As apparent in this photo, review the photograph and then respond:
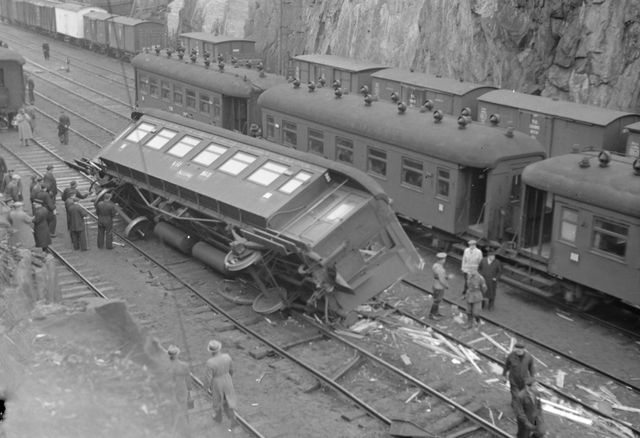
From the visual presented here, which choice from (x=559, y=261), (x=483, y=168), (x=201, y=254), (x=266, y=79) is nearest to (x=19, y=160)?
(x=266, y=79)

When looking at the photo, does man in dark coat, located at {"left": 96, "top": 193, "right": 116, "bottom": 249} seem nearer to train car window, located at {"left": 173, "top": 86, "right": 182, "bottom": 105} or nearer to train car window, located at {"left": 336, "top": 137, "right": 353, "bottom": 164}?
train car window, located at {"left": 336, "top": 137, "right": 353, "bottom": 164}

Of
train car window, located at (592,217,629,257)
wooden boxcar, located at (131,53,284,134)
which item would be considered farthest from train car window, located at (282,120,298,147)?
train car window, located at (592,217,629,257)

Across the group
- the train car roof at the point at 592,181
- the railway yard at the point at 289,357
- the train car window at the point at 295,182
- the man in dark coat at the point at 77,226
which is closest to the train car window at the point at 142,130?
A: the man in dark coat at the point at 77,226

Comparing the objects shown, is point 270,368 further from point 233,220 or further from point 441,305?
point 441,305

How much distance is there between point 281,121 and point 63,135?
1030cm

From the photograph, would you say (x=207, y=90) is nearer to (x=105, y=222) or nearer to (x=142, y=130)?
(x=142, y=130)

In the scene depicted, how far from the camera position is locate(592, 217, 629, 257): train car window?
48.0 feet

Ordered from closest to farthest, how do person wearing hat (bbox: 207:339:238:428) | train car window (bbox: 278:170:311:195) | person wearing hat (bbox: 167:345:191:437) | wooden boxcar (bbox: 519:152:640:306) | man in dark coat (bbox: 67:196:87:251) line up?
person wearing hat (bbox: 167:345:191:437) → person wearing hat (bbox: 207:339:238:428) → wooden boxcar (bbox: 519:152:640:306) → train car window (bbox: 278:170:311:195) → man in dark coat (bbox: 67:196:87:251)

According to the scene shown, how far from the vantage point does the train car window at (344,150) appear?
67.2 feet

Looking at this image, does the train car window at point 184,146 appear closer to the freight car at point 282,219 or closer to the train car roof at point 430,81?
the freight car at point 282,219

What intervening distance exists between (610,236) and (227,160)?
7.56 metres

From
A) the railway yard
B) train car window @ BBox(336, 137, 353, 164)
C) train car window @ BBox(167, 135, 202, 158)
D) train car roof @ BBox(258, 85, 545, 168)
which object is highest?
train car roof @ BBox(258, 85, 545, 168)

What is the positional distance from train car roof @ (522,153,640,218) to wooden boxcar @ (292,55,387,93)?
13881 mm

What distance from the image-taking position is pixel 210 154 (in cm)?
1755
